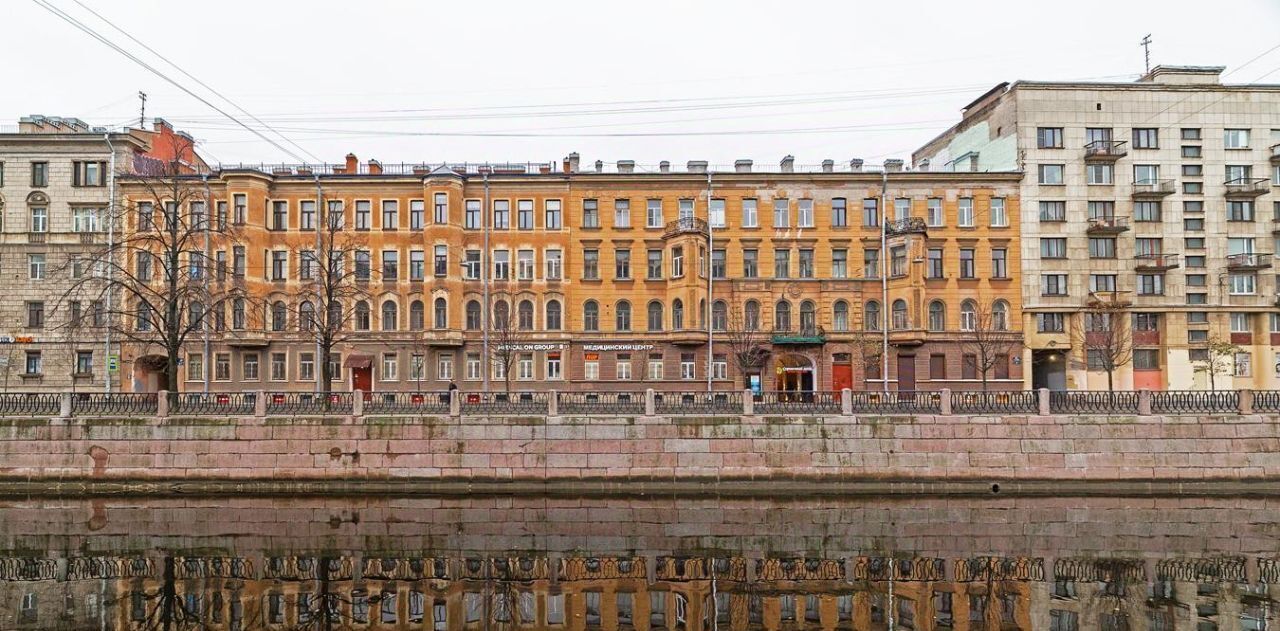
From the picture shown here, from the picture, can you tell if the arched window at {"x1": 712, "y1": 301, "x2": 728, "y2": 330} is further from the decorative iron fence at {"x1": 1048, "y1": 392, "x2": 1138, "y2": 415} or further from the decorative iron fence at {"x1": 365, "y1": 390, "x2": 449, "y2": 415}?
the decorative iron fence at {"x1": 1048, "y1": 392, "x2": 1138, "y2": 415}

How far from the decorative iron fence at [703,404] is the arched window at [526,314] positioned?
52.9 ft

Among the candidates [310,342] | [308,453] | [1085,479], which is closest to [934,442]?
[1085,479]

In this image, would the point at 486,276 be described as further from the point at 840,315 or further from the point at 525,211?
the point at 840,315

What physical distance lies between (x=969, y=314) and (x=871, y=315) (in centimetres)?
509

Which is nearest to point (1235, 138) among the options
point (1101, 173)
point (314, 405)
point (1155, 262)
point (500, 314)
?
point (1101, 173)

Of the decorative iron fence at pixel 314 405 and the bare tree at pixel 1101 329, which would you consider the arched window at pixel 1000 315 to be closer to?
the bare tree at pixel 1101 329

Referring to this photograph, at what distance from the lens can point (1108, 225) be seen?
40812mm

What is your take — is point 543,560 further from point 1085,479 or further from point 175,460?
point 1085,479

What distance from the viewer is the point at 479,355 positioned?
3991cm

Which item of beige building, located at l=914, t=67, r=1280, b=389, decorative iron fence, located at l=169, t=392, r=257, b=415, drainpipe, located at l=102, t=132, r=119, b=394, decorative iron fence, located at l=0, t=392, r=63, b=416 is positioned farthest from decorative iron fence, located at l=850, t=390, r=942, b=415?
drainpipe, located at l=102, t=132, r=119, b=394

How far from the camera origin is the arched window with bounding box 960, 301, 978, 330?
4038 centimetres

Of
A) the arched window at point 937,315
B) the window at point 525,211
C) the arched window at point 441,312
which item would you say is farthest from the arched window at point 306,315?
the arched window at point 937,315

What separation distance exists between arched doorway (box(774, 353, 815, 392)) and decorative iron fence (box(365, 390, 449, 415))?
1996cm

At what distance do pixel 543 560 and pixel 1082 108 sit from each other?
39.0 meters
